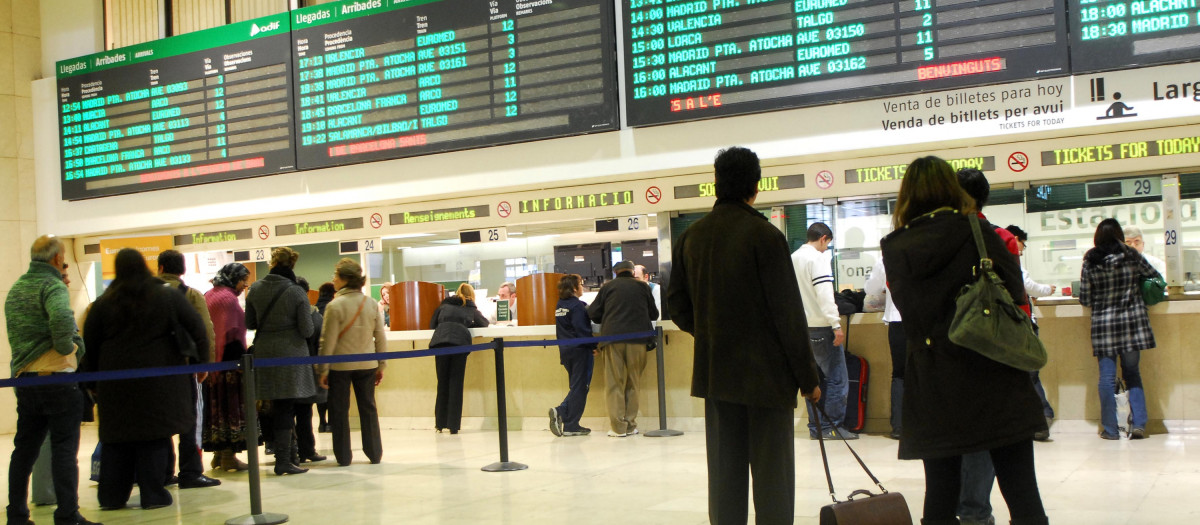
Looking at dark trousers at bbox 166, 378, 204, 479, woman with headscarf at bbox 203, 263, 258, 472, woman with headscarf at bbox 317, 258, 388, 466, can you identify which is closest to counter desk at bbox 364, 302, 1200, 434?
woman with headscarf at bbox 317, 258, 388, 466

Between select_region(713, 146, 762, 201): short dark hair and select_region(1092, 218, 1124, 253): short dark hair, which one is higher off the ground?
select_region(713, 146, 762, 201): short dark hair

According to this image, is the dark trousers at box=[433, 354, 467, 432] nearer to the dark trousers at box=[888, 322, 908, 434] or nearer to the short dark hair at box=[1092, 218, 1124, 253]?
the dark trousers at box=[888, 322, 908, 434]

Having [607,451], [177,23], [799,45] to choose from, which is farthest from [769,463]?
[177,23]

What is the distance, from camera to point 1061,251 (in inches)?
296

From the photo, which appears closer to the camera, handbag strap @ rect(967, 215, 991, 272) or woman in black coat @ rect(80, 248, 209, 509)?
handbag strap @ rect(967, 215, 991, 272)

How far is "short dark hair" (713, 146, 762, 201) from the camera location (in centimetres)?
359

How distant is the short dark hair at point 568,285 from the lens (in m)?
8.50

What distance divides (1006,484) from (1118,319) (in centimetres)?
442

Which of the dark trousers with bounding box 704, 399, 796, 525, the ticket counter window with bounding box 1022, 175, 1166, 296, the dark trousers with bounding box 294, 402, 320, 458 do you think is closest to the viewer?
the dark trousers with bounding box 704, 399, 796, 525

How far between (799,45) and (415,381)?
486 centimetres

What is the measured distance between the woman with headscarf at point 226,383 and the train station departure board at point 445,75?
2.08m

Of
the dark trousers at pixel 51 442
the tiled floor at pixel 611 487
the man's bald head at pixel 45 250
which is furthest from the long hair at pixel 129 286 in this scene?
the tiled floor at pixel 611 487

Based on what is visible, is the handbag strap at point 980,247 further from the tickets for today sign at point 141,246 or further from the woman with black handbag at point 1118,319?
the tickets for today sign at point 141,246

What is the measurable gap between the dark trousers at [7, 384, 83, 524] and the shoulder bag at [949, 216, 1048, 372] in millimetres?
4250
